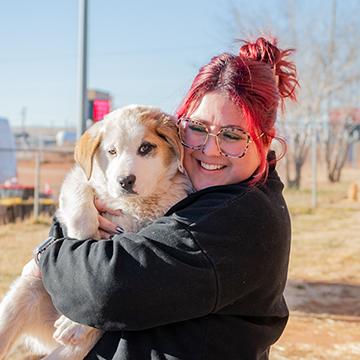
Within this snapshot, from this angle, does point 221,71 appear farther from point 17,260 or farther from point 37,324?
point 17,260

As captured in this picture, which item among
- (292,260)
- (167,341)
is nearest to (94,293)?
(167,341)

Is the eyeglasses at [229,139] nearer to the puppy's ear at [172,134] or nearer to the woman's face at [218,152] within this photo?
the woman's face at [218,152]

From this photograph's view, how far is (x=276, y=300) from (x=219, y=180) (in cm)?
42

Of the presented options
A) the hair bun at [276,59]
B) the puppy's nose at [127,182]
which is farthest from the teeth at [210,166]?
the hair bun at [276,59]

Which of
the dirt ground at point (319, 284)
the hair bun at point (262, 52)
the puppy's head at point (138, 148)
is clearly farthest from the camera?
the dirt ground at point (319, 284)

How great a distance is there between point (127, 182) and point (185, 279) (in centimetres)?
57

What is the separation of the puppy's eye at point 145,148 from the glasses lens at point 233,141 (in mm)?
383

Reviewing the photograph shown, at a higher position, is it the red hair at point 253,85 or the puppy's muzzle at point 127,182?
the red hair at point 253,85

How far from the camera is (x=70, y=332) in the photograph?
1.82 metres

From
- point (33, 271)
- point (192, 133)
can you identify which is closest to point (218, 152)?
point (192, 133)

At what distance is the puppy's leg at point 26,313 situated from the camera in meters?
2.07

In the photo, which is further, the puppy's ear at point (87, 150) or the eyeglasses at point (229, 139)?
the puppy's ear at point (87, 150)

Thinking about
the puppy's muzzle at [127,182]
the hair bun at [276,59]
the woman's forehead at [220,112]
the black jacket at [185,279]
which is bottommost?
the black jacket at [185,279]

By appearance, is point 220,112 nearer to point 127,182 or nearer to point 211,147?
point 211,147
